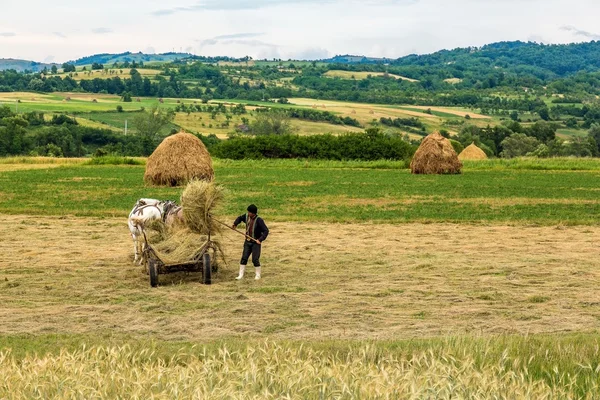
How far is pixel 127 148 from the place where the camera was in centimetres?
7956

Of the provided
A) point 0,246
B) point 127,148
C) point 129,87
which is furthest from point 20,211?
point 129,87

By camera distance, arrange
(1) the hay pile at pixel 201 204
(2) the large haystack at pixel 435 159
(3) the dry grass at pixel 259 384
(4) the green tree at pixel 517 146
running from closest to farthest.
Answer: (3) the dry grass at pixel 259 384 < (1) the hay pile at pixel 201 204 < (2) the large haystack at pixel 435 159 < (4) the green tree at pixel 517 146

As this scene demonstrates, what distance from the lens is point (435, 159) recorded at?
50.2 metres

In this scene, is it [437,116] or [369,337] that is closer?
[369,337]

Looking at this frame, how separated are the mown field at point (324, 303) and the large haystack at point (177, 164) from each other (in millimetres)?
5820

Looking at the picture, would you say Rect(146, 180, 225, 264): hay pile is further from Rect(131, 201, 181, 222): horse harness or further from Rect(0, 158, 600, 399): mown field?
Rect(0, 158, 600, 399): mown field

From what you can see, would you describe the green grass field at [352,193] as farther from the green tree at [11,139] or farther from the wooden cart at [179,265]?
the green tree at [11,139]

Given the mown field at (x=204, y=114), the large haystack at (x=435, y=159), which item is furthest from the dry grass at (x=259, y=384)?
the mown field at (x=204, y=114)

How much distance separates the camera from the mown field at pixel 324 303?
7043 millimetres

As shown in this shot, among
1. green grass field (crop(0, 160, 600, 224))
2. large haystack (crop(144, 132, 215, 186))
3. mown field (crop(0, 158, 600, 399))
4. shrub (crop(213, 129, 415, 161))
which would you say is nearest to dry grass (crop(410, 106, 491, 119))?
shrub (crop(213, 129, 415, 161))

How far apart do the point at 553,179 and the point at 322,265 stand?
2846cm

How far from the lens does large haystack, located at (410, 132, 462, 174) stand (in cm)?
5019

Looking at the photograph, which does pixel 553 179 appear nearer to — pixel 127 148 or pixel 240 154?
pixel 240 154

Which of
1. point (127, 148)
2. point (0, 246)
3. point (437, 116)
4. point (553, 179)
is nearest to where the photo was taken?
point (0, 246)
